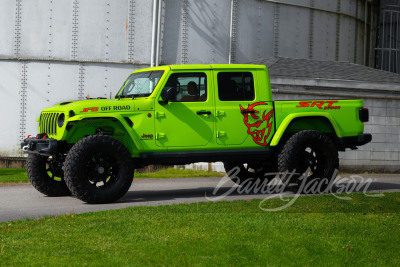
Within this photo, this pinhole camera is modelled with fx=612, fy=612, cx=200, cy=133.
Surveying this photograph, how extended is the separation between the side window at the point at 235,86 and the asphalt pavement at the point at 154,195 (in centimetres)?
173

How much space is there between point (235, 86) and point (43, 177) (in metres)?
3.74

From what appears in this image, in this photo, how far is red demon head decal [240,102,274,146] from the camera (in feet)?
34.5

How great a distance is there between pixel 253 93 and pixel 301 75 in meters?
7.01

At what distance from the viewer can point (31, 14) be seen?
1741 centimetres

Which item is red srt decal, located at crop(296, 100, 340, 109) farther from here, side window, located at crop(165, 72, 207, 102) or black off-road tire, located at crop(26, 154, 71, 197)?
black off-road tire, located at crop(26, 154, 71, 197)

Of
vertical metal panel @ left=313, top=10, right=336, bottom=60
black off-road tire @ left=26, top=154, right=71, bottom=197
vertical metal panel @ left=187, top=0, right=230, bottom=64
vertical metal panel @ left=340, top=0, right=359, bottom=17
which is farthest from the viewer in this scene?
vertical metal panel @ left=340, top=0, right=359, bottom=17

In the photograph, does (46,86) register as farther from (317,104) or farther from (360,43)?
(360,43)

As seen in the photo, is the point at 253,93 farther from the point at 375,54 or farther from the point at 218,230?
the point at 375,54

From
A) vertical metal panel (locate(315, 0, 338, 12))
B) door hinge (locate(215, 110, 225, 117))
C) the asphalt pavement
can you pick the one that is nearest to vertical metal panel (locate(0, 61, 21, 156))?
the asphalt pavement

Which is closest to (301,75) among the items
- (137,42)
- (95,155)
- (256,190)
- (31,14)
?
(137,42)

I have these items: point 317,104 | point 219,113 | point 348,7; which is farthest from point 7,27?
point 348,7

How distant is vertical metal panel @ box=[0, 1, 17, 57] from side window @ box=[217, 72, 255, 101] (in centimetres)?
903

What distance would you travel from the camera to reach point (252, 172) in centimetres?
1230

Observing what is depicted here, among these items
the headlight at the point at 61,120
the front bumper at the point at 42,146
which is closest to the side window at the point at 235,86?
the headlight at the point at 61,120
